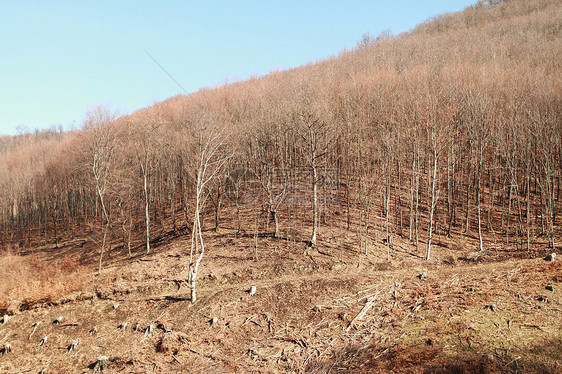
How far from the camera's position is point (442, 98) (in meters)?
26.9

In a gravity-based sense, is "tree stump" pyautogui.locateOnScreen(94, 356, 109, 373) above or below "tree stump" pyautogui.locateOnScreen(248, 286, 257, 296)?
below

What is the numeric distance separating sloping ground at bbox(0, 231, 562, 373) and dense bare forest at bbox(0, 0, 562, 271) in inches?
124

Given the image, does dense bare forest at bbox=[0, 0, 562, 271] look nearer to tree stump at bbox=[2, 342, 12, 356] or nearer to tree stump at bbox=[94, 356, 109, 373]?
tree stump at bbox=[94, 356, 109, 373]

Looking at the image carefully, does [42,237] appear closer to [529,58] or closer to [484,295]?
[484,295]

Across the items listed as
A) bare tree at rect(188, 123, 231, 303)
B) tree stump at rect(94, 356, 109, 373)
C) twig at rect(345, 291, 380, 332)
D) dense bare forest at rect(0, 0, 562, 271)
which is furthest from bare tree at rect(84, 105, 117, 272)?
twig at rect(345, 291, 380, 332)

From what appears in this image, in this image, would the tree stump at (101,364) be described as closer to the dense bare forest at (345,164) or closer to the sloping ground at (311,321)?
the sloping ground at (311,321)

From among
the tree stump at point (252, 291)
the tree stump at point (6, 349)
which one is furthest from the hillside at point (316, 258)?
the tree stump at point (252, 291)

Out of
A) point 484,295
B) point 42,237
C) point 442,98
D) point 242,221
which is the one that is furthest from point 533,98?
point 42,237

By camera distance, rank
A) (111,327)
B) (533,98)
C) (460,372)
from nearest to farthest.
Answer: (460,372) < (111,327) < (533,98)

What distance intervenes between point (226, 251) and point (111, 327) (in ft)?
23.9

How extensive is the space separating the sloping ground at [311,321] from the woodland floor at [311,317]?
47 millimetres

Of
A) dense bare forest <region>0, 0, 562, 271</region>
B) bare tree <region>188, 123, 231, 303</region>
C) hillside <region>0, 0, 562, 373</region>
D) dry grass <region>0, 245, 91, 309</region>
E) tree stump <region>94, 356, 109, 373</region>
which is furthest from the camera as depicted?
dense bare forest <region>0, 0, 562, 271</region>

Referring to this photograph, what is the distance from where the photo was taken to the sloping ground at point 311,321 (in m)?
9.07

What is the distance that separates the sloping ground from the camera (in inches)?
357
